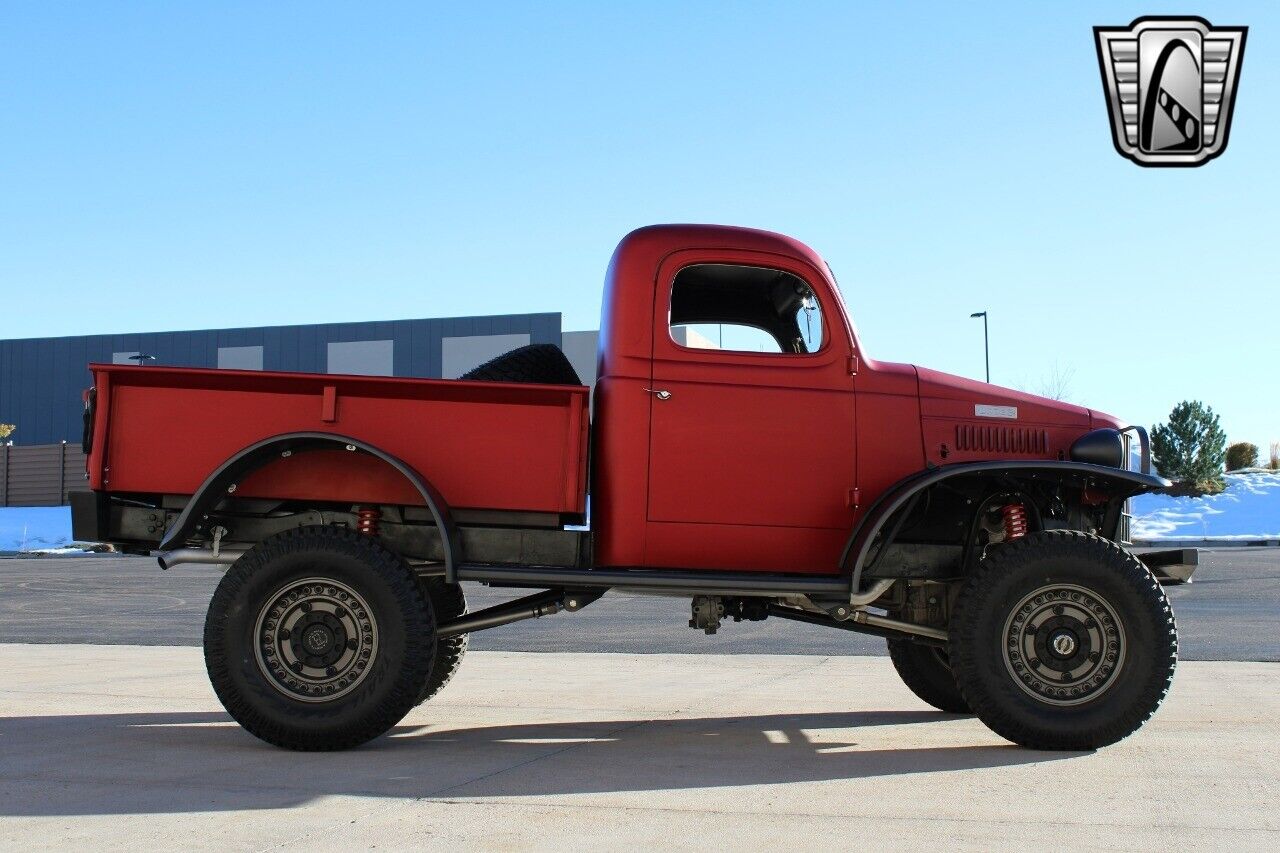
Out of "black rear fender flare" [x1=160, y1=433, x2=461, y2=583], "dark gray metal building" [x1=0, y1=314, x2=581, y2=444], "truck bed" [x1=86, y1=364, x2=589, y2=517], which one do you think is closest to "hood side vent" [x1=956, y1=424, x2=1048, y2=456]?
"truck bed" [x1=86, y1=364, x2=589, y2=517]

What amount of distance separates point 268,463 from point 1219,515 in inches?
1721

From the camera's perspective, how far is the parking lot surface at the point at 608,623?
36.8 ft

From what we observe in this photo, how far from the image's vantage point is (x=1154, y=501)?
4925cm

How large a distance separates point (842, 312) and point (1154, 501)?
156ft

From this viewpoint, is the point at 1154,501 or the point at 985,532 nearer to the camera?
the point at 985,532

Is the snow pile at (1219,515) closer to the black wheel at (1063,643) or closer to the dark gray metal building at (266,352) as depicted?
the dark gray metal building at (266,352)

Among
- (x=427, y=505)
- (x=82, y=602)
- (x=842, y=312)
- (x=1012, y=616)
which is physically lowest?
(x=82, y=602)

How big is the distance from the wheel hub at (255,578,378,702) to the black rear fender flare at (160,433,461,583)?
Answer: 18.4 inches

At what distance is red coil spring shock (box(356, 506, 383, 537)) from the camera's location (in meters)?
5.93

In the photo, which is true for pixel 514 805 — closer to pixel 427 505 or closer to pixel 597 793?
pixel 597 793

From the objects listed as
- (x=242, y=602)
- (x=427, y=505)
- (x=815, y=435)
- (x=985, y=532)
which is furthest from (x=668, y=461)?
(x=242, y=602)

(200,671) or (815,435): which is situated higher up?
(815,435)

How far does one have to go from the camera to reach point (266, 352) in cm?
5325

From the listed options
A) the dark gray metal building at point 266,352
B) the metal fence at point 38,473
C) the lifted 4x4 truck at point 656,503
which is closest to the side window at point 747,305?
the lifted 4x4 truck at point 656,503
